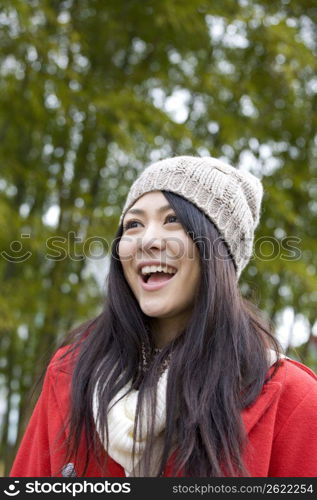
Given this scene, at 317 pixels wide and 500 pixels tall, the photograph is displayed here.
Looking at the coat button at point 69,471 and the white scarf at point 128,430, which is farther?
the coat button at point 69,471

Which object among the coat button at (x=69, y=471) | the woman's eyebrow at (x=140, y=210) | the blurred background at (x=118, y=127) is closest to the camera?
the coat button at (x=69, y=471)

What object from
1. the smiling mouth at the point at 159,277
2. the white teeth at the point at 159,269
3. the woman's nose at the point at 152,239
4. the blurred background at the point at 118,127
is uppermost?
the blurred background at the point at 118,127

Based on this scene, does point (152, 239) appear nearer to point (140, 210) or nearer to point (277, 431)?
point (140, 210)

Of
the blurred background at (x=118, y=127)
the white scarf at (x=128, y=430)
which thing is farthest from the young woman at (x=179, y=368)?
the blurred background at (x=118, y=127)

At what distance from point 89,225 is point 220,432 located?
268cm

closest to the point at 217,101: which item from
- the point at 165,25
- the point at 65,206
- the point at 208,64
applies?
the point at 208,64

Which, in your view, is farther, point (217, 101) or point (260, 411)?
point (217, 101)

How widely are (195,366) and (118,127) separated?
2.39 m

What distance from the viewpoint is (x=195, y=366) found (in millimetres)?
1688

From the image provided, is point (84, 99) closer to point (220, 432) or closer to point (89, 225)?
point (89, 225)

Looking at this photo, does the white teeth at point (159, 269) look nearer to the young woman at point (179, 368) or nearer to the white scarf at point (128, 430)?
the young woman at point (179, 368)

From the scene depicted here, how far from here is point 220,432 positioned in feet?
5.16

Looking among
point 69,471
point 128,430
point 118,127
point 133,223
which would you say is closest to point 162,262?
point 133,223

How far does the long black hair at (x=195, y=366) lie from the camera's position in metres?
1.57
